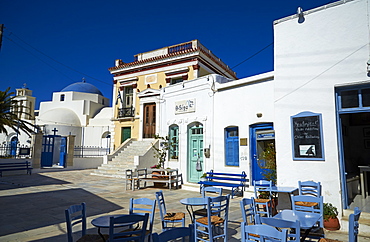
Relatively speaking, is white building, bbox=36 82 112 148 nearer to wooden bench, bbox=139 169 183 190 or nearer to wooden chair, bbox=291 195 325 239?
wooden bench, bbox=139 169 183 190

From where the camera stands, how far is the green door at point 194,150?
35.8ft

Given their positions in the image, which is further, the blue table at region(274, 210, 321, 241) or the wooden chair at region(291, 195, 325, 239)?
the wooden chair at region(291, 195, 325, 239)

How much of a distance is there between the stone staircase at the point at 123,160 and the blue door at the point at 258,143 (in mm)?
7130

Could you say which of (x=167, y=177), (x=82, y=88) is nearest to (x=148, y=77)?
(x=167, y=177)

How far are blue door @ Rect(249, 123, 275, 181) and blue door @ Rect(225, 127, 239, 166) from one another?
27.2 inches

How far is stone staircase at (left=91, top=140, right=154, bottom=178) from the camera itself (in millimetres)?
14375

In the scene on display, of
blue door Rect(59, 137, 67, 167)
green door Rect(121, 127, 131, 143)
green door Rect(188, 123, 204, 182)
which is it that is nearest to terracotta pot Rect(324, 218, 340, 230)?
green door Rect(188, 123, 204, 182)

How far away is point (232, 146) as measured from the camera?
962cm

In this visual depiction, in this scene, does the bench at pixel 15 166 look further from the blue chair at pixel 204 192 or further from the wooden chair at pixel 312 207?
the wooden chair at pixel 312 207

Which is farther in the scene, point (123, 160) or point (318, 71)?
point (123, 160)

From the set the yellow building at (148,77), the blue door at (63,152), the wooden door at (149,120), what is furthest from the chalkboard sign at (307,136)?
the blue door at (63,152)

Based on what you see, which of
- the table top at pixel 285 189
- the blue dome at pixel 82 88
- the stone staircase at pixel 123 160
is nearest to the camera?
the table top at pixel 285 189

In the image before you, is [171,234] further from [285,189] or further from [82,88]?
[82,88]

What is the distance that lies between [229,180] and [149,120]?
856cm
